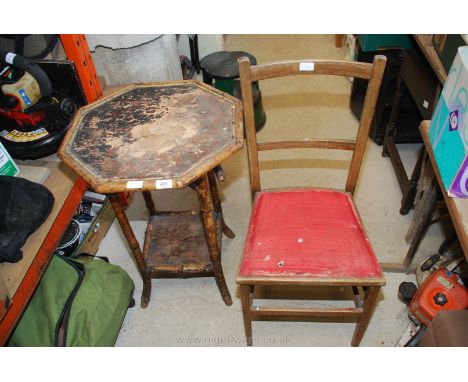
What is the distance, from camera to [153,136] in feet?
4.67

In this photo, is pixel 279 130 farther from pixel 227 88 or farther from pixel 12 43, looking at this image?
pixel 12 43

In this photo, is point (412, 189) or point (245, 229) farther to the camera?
point (245, 229)

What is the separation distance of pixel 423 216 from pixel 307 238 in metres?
0.64

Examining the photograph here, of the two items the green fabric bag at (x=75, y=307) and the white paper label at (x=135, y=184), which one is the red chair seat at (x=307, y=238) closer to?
the white paper label at (x=135, y=184)

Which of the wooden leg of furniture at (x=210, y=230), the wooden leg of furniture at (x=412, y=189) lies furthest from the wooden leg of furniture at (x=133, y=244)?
the wooden leg of furniture at (x=412, y=189)

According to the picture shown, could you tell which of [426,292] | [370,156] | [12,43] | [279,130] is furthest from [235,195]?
[12,43]

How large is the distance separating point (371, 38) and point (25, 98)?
191cm

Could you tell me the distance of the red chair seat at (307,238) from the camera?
4.45ft

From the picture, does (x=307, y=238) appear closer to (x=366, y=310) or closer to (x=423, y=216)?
(x=366, y=310)

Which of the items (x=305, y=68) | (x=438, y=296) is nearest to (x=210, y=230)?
(x=305, y=68)

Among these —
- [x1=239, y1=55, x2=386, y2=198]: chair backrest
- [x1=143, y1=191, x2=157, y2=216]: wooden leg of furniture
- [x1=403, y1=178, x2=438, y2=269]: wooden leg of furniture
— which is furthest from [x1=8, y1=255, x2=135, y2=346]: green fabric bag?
[x1=403, y1=178, x2=438, y2=269]: wooden leg of furniture

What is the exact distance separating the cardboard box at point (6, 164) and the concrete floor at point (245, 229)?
0.74 meters

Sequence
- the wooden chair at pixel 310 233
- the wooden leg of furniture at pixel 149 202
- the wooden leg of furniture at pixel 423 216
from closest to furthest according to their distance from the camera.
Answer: the wooden chair at pixel 310 233 < the wooden leg of furniture at pixel 423 216 < the wooden leg of furniture at pixel 149 202

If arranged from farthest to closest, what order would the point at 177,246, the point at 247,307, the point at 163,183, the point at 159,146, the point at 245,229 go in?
the point at 245,229 < the point at 177,246 < the point at 247,307 < the point at 159,146 < the point at 163,183
